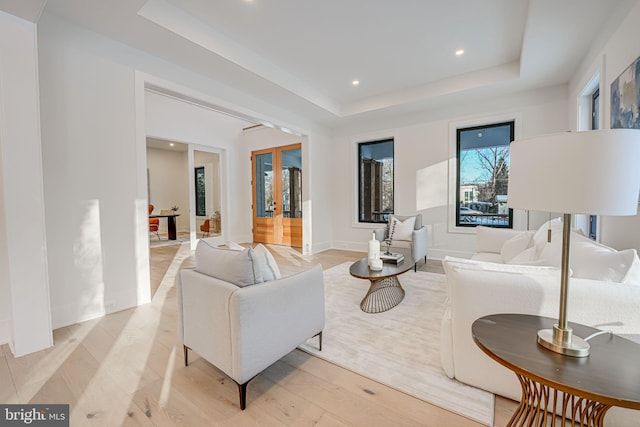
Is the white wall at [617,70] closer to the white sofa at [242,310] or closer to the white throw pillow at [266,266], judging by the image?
the white sofa at [242,310]

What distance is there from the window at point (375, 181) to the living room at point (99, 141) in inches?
37.6

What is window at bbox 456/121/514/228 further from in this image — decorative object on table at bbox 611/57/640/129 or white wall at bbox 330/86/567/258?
decorative object on table at bbox 611/57/640/129

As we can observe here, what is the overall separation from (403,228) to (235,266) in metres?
3.45

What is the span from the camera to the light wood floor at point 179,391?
1.45 m

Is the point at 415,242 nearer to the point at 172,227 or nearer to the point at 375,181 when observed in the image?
the point at 375,181

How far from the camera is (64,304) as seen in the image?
2.52m

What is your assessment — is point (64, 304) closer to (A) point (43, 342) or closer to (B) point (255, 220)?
(A) point (43, 342)

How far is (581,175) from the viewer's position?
0.93 m

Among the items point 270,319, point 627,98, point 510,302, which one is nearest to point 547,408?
point 510,302

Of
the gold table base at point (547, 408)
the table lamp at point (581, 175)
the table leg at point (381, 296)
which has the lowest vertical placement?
the table leg at point (381, 296)

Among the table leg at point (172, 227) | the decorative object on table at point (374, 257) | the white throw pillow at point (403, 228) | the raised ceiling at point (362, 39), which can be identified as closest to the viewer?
the raised ceiling at point (362, 39)

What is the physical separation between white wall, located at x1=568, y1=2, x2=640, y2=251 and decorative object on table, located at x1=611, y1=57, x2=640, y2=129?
0.08 meters

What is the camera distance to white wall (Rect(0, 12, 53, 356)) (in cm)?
198

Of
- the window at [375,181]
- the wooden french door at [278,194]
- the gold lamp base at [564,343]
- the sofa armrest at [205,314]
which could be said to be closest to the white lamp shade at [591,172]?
the gold lamp base at [564,343]
